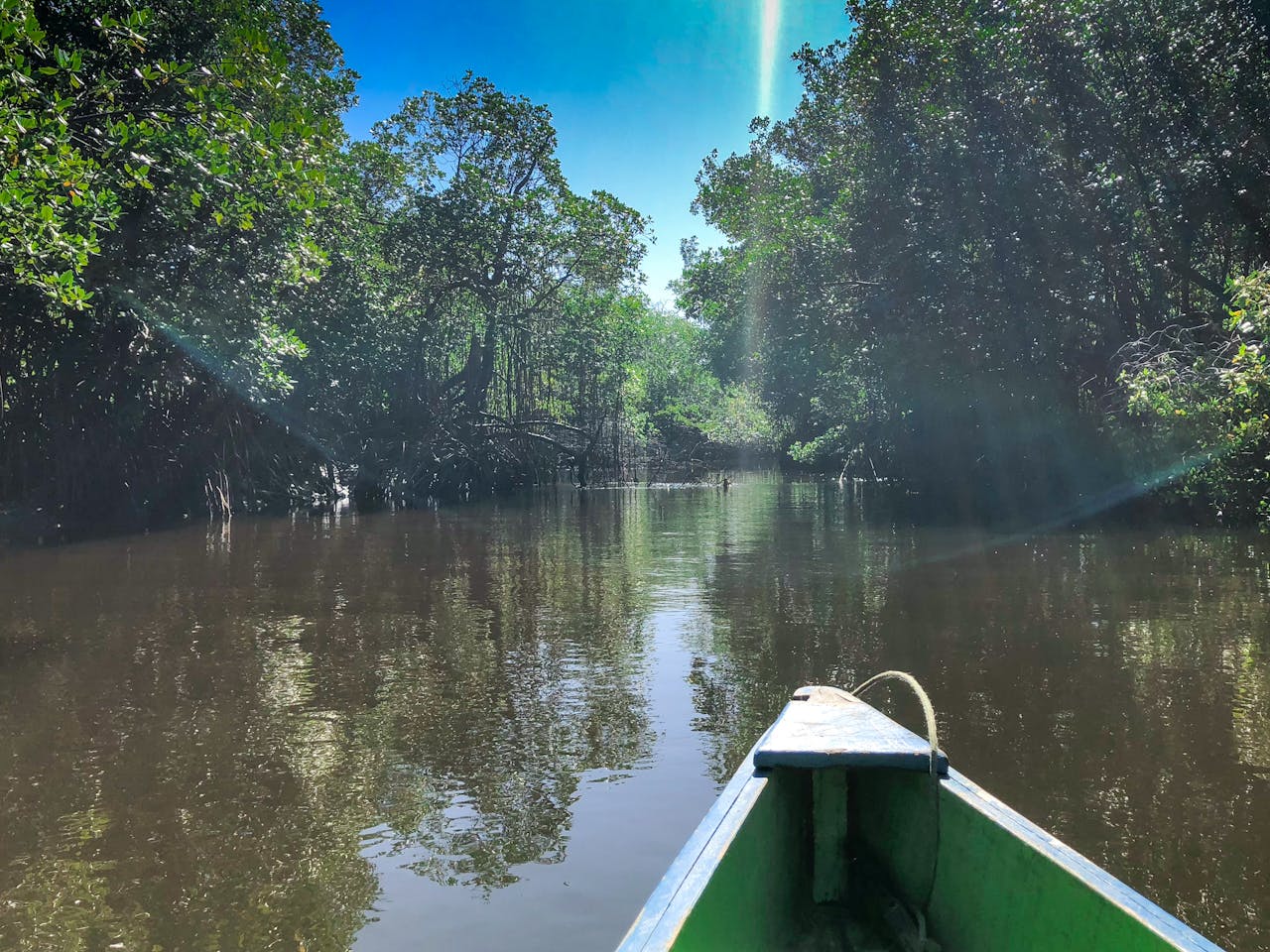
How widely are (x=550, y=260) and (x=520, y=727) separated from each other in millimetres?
23511

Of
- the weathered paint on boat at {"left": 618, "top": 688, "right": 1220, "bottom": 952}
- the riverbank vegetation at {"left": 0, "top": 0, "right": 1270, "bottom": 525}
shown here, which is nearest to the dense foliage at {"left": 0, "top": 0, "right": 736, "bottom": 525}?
the riverbank vegetation at {"left": 0, "top": 0, "right": 1270, "bottom": 525}

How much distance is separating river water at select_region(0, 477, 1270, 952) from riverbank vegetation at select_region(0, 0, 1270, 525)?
3.37 m

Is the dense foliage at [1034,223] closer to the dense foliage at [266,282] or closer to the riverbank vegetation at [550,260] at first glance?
the riverbank vegetation at [550,260]

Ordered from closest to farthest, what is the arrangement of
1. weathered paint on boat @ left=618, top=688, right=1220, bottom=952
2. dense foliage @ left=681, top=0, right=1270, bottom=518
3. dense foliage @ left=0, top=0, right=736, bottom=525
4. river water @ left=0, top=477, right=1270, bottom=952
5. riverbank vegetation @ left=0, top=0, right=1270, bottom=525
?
weathered paint on boat @ left=618, top=688, right=1220, bottom=952 < river water @ left=0, top=477, right=1270, bottom=952 < dense foliage @ left=0, top=0, right=736, bottom=525 < riverbank vegetation @ left=0, top=0, right=1270, bottom=525 < dense foliage @ left=681, top=0, right=1270, bottom=518

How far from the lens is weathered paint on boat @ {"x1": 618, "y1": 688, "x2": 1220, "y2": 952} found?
2023 mm

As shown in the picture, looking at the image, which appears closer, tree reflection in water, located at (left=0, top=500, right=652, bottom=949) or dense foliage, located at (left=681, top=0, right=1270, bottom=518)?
tree reflection in water, located at (left=0, top=500, right=652, bottom=949)

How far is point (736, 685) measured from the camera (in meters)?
5.84

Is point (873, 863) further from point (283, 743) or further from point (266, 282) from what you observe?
point (266, 282)

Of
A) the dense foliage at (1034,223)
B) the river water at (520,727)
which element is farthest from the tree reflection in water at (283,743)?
the dense foliage at (1034,223)

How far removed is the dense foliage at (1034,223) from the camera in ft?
46.3

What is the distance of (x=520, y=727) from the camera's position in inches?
198

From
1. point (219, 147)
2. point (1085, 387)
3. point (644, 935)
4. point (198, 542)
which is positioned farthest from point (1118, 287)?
point (644, 935)

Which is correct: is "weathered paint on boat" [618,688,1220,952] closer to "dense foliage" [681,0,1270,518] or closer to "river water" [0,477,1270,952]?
"river water" [0,477,1270,952]

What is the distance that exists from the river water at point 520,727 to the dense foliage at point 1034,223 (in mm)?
5538
